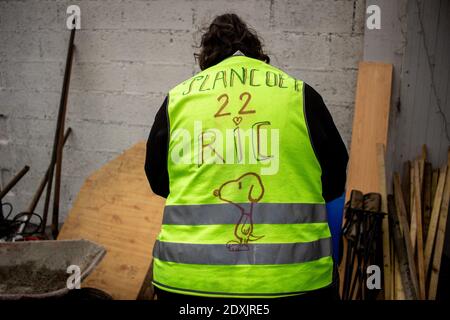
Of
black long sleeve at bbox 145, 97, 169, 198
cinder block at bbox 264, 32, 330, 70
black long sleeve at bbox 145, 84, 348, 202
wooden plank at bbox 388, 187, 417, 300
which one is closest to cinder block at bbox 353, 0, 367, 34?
cinder block at bbox 264, 32, 330, 70

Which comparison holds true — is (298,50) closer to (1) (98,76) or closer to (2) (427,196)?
(2) (427,196)

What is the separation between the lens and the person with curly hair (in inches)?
52.9

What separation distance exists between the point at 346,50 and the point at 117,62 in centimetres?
178

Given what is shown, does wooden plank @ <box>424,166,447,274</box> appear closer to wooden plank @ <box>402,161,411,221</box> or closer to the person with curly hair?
wooden plank @ <box>402,161,411,221</box>

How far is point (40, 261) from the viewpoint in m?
2.43

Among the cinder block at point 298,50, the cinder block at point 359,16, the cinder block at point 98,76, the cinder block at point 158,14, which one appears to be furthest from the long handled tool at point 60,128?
the cinder block at point 359,16

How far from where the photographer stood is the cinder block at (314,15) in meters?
2.91

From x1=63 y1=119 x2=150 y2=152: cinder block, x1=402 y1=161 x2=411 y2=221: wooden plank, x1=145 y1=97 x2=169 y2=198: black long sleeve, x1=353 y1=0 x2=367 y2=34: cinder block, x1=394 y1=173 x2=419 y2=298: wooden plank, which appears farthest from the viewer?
x1=63 y1=119 x2=150 y2=152: cinder block

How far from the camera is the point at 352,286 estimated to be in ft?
8.20

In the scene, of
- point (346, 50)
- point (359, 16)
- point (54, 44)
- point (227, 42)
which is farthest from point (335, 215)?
point (54, 44)

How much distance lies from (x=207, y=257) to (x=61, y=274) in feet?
4.60

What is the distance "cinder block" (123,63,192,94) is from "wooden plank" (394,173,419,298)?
1732 millimetres

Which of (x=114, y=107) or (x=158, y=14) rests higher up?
(x=158, y=14)
